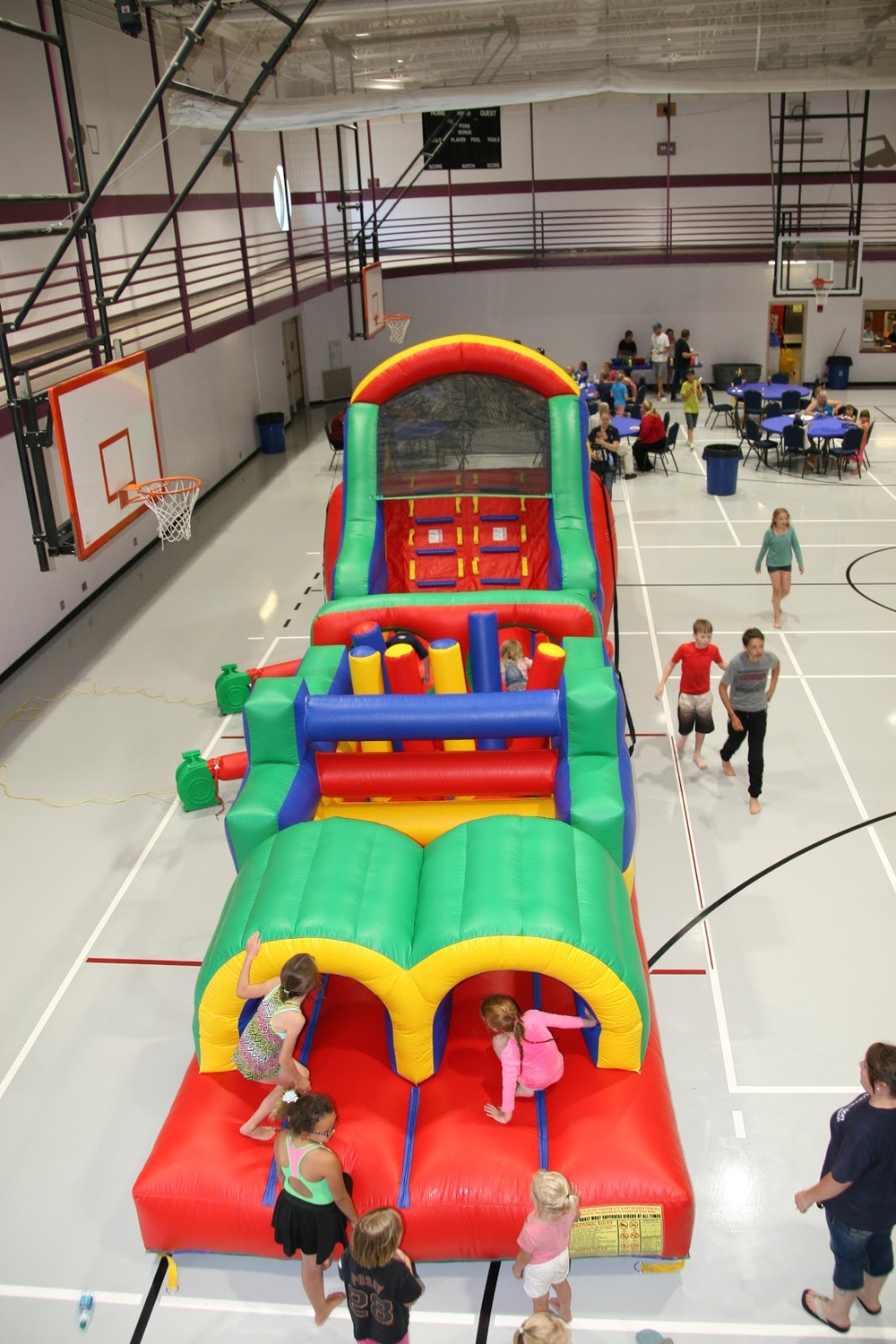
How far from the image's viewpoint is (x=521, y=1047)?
204 inches

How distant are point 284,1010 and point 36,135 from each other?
35.5 ft

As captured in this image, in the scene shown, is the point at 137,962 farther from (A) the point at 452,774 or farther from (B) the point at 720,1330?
(B) the point at 720,1330

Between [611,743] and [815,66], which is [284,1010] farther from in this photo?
[815,66]

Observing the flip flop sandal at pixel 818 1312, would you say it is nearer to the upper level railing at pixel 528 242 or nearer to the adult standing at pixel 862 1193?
the adult standing at pixel 862 1193

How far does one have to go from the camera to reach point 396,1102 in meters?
5.32

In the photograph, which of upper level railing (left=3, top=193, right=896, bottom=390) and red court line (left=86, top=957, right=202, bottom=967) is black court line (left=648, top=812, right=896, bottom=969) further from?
upper level railing (left=3, top=193, right=896, bottom=390)

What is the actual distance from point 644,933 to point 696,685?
238 centimetres

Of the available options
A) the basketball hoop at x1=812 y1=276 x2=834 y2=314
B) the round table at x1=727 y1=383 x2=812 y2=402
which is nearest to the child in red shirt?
the round table at x1=727 y1=383 x2=812 y2=402

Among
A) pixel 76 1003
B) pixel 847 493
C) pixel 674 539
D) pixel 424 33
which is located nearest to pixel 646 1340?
pixel 76 1003

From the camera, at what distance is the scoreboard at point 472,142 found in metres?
22.0

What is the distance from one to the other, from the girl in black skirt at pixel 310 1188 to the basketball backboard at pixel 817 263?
59.1 ft

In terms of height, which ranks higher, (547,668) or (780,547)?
(547,668)

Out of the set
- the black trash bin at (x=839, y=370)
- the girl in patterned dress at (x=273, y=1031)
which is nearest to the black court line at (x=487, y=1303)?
the girl in patterned dress at (x=273, y=1031)

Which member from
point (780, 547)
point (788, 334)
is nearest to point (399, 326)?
point (788, 334)
